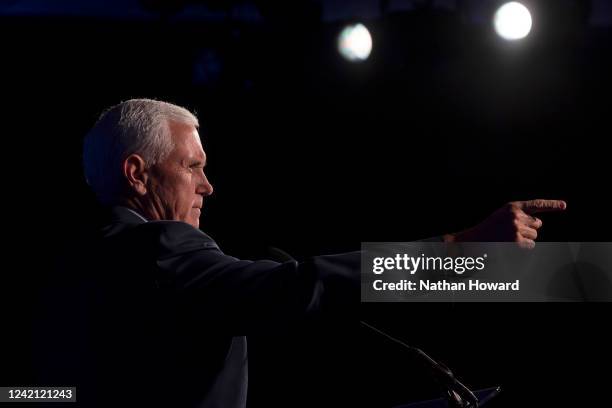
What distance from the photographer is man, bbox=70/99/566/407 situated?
1480mm

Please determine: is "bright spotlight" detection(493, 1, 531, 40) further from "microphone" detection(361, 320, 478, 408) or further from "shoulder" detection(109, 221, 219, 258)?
"shoulder" detection(109, 221, 219, 258)

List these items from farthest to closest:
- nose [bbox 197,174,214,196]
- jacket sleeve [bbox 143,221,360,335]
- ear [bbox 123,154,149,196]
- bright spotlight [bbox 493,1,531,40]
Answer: bright spotlight [bbox 493,1,531,40] < nose [bbox 197,174,214,196] < ear [bbox 123,154,149,196] < jacket sleeve [bbox 143,221,360,335]

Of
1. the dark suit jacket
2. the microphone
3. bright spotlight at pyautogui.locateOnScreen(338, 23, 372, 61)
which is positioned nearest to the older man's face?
the dark suit jacket

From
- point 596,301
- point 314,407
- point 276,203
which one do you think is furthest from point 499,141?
point 314,407

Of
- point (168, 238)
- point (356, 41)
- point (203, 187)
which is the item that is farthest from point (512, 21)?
point (168, 238)

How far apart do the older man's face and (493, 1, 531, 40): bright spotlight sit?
3199mm

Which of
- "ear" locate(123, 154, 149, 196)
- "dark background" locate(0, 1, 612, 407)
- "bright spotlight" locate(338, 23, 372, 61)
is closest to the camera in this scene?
"ear" locate(123, 154, 149, 196)

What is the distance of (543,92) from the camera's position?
19.3ft

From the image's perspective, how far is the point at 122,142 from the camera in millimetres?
1830

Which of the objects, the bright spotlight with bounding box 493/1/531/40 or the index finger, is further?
the bright spotlight with bounding box 493/1/531/40

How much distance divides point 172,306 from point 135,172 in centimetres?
43

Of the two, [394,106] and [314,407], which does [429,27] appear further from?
[314,407]

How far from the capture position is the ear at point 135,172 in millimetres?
1812

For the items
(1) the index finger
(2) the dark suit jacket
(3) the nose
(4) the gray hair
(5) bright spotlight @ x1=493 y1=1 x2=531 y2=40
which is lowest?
(2) the dark suit jacket
